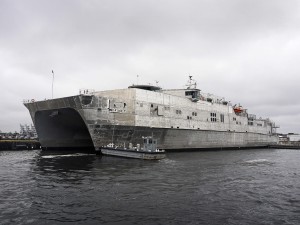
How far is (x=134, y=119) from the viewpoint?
1838 inches

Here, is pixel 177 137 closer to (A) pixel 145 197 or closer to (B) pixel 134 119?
(B) pixel 134 119

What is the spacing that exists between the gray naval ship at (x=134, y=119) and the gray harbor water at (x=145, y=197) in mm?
15447

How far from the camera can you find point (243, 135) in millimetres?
76188

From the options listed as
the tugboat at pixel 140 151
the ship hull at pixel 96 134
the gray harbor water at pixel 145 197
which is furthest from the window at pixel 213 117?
the gray harbor water at pixel 145 197

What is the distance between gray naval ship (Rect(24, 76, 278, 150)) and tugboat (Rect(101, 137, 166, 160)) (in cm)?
182

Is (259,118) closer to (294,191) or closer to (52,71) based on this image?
(52,71)

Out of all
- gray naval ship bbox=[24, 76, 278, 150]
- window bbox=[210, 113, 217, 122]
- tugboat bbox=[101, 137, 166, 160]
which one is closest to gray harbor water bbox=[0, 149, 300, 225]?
tugboat bbox=[101, 137, 166, 160]

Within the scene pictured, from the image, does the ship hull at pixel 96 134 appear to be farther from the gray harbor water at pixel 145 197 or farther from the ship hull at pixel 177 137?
the gray harbor water at pixel 145 197

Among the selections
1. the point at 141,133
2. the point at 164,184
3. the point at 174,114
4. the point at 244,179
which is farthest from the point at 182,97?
the point at 164,184

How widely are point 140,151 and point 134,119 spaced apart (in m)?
8.79

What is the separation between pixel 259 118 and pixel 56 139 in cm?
6004

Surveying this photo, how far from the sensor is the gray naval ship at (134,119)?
42.7 m

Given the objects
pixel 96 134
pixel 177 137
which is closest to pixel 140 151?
pixel 96 134

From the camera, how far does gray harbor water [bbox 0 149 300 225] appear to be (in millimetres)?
14227
